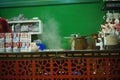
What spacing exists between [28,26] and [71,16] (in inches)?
47.6

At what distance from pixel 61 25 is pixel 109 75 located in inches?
167

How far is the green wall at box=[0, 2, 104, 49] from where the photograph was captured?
6.16m

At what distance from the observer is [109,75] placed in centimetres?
219

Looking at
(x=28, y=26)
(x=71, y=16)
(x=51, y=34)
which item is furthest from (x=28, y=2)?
(x=71, y=16)

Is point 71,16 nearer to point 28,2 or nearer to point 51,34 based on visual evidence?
point 51,34

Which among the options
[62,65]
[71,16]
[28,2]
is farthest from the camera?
[28,2]

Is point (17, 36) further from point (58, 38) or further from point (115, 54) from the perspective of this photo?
point (58, 38)

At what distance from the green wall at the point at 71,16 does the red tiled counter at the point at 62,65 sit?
3982 millimetres

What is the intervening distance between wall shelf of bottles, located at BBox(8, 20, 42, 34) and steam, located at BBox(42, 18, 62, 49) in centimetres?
24

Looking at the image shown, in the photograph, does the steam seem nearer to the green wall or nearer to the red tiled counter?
the green wall

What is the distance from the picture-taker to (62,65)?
2.24 meters

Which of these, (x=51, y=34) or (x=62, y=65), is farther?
(x=51, y=34)

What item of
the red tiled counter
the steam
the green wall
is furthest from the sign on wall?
the red tiled counter

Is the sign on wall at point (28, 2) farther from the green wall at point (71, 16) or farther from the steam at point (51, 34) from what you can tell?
the steam at point (51, 34)
